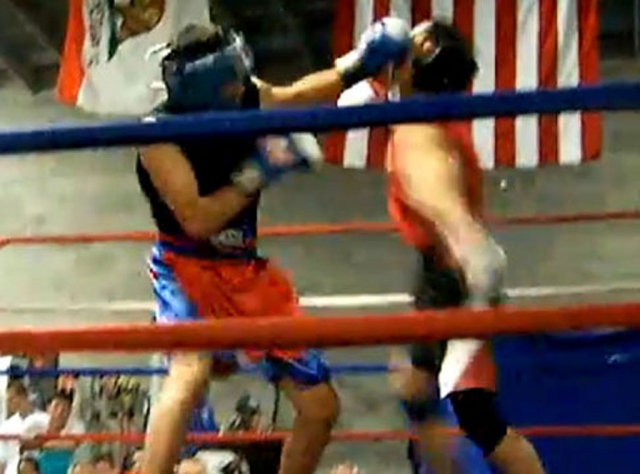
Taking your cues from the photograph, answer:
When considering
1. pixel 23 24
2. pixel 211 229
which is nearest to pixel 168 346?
pixel 211 229

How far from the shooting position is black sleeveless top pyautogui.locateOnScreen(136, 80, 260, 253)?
2625 mm

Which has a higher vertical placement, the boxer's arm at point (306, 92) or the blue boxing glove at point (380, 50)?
the blue boxing glove at point (380, 50)

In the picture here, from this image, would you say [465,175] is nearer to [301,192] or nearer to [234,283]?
[234,283]

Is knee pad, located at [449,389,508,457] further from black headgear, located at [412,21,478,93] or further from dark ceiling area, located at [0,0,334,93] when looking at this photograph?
dark ceiling area, located at [0,0,334,93]

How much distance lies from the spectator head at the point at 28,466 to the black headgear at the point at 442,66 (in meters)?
2.69

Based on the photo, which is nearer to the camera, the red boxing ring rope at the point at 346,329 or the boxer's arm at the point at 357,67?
the red boxing ring rope at the point at 346,329

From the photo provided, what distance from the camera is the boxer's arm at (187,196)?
2.36m

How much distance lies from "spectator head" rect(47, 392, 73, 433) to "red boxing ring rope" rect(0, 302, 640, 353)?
4020 millimetres

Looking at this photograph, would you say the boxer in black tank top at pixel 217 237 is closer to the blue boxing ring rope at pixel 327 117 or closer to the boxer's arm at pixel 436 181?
the boxer's arm at pixel 436 181

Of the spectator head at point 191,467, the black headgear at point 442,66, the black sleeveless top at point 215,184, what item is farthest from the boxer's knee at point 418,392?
the spectator head at point 191,467

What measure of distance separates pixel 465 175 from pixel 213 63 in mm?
517

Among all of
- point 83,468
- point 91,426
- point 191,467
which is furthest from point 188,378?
point 91,426

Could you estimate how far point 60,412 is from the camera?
554 centimetres

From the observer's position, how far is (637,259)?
22.9 ft
